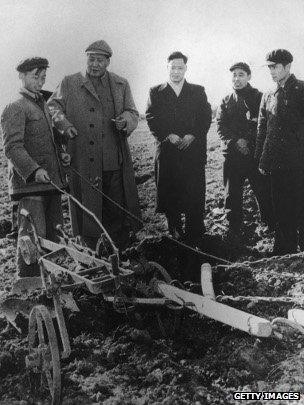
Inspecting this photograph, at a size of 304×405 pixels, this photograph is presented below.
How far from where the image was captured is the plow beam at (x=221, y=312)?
7.79ft

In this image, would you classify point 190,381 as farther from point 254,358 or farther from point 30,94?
point 30,94

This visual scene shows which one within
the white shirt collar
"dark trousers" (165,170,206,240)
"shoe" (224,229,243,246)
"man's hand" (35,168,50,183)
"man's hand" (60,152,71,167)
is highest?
the white shirt collar

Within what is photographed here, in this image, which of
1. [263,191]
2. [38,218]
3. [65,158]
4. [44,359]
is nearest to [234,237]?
[263,191]

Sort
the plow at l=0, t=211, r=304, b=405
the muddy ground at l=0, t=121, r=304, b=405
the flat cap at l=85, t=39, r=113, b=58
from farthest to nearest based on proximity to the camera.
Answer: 1. the flat cap at l=85, t=39, r=113, b=58
2. the muddy ground at l=0, t=121, r=304, b=405
3. the plow at l=0, t=211, r=304, b=405

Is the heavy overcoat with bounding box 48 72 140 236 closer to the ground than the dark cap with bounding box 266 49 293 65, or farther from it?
closer to the ground

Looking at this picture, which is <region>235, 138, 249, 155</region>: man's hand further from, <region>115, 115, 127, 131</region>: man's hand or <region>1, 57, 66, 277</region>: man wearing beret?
<region>1, 57, 66, 277</region>: man wearing beret

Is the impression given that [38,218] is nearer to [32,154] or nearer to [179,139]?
[32,154]

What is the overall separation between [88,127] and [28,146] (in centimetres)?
78

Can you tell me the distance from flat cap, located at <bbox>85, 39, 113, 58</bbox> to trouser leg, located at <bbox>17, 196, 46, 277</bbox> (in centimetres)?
149

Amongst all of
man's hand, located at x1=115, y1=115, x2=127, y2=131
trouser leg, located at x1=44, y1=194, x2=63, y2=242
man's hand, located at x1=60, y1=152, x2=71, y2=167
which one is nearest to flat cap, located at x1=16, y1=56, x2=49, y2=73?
man's hand, located at x1=60, y1=152, x2=71, y2=167

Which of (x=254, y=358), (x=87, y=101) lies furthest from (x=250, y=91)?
(x=254, y=358)

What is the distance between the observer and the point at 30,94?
422 cm

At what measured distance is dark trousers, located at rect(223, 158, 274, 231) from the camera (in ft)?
17.5

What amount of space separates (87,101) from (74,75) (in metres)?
0.30
